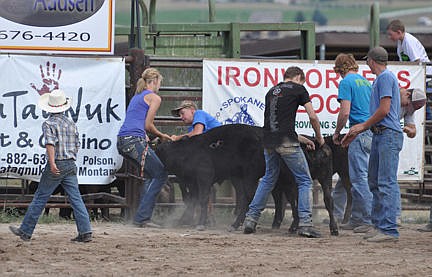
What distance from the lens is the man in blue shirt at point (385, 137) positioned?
1022 cm

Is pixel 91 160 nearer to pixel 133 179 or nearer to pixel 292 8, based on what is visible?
pixel 133 179

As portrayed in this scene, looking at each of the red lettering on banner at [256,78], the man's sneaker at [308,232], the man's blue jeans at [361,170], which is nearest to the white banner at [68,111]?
the red lettering on banner at [256,78]

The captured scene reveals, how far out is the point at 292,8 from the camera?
116000 mm

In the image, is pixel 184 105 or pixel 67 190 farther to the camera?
pixel 184 105

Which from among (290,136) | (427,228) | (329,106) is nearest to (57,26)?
(290,136)

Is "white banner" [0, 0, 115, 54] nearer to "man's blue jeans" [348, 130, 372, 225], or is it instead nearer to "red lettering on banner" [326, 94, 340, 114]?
"red lettering on banner" [326, 94, 340, 114]

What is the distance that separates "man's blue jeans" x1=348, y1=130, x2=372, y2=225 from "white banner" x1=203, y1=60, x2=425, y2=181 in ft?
4.27

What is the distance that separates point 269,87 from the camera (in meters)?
12.7

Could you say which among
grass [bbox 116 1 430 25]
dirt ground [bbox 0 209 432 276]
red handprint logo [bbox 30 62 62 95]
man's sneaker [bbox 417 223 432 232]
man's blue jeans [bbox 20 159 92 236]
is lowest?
dirt ground [bbox 0 209 432 276]

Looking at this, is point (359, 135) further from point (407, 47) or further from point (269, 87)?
point (407, 47)

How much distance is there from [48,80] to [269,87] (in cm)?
281

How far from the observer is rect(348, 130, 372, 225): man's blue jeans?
11.5 m

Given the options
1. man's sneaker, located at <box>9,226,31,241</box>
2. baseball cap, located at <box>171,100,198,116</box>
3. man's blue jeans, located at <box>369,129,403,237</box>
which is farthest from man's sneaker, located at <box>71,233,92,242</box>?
man's blue jeans, located at <box>369,129,403,237</box>

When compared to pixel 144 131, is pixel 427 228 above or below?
below
